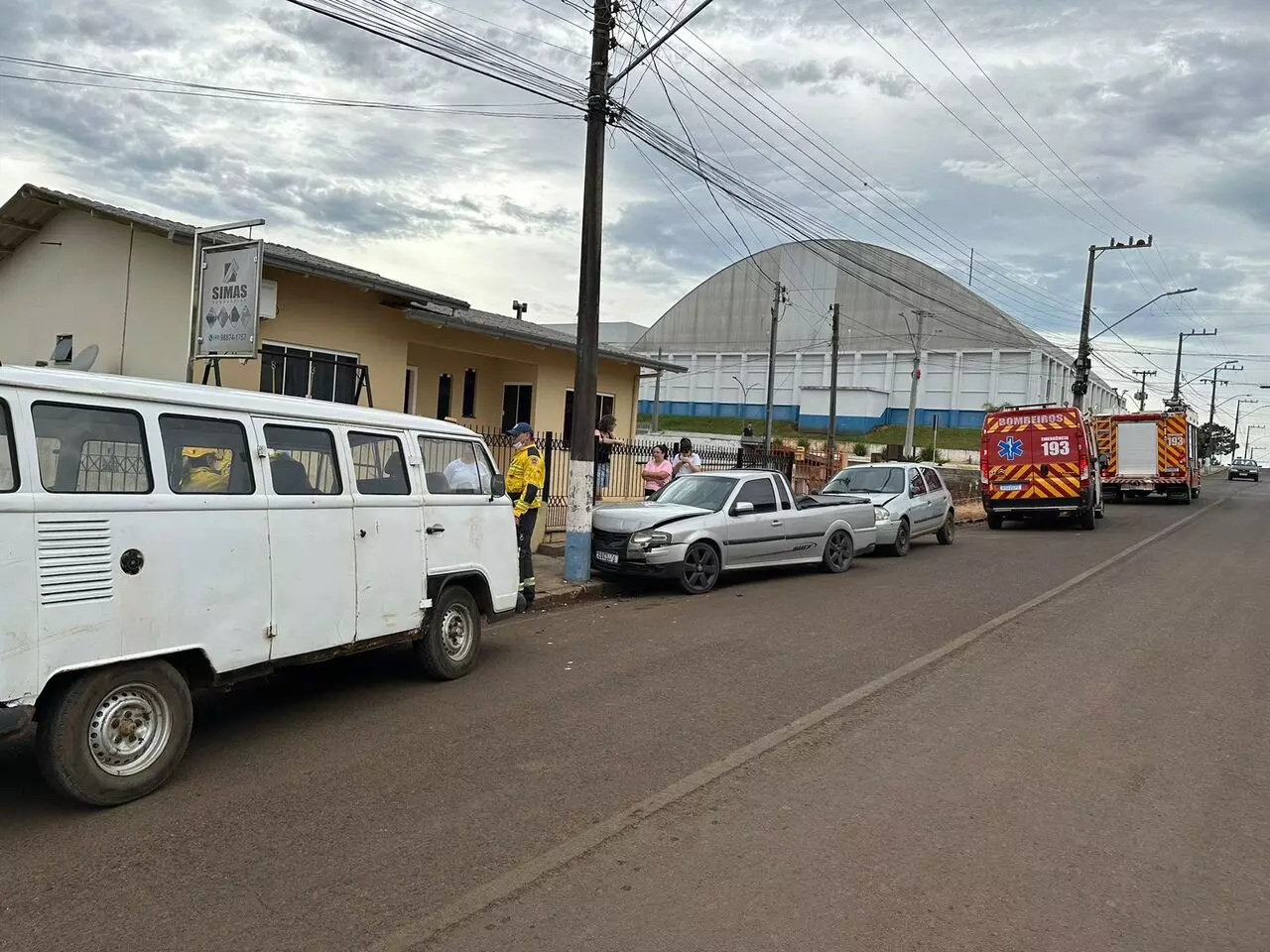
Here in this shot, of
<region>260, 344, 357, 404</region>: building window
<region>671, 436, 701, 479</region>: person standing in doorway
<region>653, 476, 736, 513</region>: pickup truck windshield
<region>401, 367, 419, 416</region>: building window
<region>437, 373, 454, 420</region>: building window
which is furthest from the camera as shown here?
<region>437, 373, 454, 420</region>: building window

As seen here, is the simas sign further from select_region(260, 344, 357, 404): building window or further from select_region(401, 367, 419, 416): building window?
select_region(401, 367, 419, 416): building window

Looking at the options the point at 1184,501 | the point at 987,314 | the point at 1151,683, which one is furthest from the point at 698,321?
the point at 1151,683

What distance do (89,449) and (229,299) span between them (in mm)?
6593

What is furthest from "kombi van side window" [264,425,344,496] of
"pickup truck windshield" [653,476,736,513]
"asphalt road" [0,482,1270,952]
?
"pickup truck windshield" [653,476,736,513]

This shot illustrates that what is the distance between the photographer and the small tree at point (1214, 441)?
8756 cm

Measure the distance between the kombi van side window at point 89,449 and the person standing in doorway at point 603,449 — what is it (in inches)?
417

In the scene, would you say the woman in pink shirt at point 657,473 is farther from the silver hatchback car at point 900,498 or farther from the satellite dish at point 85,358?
the satellite dish at point 85,358

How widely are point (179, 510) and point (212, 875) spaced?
6.25 feet

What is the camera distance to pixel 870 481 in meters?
16.6

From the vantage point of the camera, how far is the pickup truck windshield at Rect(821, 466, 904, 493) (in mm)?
16422

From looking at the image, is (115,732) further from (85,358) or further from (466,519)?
(85,358)

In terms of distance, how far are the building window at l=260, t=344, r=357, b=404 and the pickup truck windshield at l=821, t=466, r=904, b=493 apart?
814 centimetres

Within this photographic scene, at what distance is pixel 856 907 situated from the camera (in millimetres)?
3688

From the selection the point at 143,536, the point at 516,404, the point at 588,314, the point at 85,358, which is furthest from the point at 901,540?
the point at 143,536
